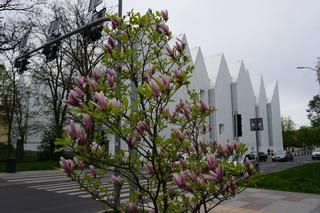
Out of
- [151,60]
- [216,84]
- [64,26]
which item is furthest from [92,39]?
[216,84]

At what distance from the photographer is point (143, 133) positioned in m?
2.50

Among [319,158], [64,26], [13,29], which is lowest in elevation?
[319,158]

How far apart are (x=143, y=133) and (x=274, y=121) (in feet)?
247

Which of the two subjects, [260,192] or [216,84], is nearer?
[260,192]

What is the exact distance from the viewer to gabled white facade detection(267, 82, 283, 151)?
2813 inches

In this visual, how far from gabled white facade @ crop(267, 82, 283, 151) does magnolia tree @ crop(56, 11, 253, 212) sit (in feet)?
238

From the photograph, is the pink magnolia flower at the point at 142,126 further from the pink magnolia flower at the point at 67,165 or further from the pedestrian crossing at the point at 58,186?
the pedestrian crossing at the point at 58,186

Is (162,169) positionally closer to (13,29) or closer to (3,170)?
(13,29)

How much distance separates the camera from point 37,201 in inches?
456

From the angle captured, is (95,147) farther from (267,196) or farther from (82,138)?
(267,196)

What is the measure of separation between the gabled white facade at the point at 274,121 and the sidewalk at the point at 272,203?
61.4 m

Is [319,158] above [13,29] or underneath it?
underneath

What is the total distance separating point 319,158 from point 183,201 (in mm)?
55813

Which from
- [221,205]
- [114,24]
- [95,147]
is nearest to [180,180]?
[95,147]
